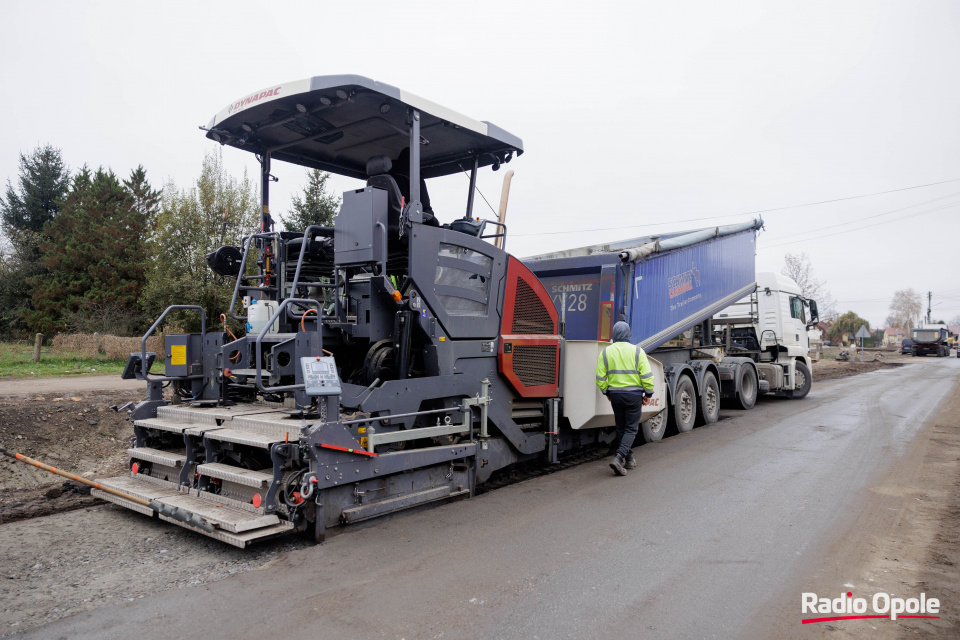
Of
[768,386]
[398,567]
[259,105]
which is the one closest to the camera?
[398,567]

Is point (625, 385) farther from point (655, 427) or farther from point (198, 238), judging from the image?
point (198, 238)

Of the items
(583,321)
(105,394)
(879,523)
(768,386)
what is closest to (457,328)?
(583,321)

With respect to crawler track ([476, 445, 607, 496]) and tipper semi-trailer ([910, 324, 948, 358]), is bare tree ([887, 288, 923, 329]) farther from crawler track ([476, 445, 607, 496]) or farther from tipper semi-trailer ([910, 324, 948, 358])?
crawler track ([476, 445, 607, 496])

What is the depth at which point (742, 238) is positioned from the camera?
38.9ft

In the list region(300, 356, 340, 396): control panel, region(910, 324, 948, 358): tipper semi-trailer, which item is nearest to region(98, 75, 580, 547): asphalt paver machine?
region(300, 356, 340, 396): control panel

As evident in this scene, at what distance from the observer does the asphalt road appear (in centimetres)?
303

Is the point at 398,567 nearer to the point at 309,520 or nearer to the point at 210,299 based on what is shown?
the point at 309,520

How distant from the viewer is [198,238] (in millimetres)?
20359

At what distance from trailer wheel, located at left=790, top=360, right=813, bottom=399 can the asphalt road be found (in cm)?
823

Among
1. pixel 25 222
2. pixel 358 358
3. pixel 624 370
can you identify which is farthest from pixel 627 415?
pixel 25 222

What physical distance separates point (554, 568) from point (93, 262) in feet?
100

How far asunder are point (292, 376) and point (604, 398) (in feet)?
12.1

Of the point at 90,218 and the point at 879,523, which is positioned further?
the point at 90,218

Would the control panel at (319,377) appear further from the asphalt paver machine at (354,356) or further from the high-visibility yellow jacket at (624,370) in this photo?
the high-visibility yellow jacket at (624,370)
